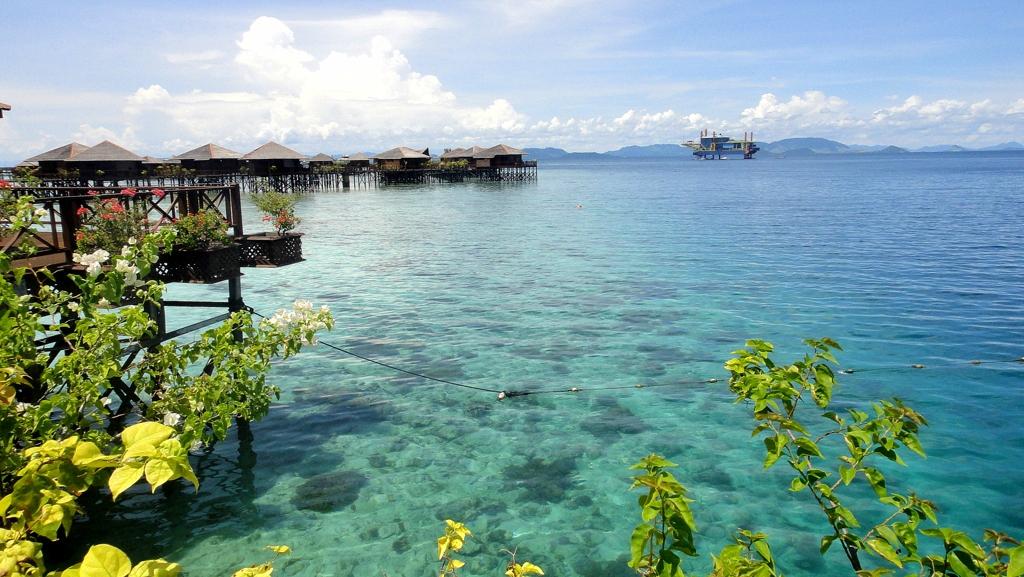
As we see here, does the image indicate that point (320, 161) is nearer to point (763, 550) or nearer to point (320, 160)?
point (320, 160)

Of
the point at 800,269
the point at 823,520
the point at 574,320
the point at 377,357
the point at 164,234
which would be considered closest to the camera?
the point at 164,234

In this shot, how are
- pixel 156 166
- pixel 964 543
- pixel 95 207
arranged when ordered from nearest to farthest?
pixel 964 543, pixel 95 207, pixel 156 166

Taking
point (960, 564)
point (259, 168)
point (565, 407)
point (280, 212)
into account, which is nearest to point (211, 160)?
point (259, 168)

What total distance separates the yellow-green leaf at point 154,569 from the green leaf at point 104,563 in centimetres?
4

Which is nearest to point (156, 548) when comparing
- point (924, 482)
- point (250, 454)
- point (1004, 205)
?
point (250, 454)

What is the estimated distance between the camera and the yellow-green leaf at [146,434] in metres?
2.83

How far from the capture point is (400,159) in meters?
81.4

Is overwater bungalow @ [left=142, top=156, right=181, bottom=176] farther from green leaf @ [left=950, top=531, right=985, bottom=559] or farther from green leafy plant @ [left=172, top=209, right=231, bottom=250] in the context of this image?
green leaf @ [left=950, top=531, right=985, bottom=559]

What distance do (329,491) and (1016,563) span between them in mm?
7305

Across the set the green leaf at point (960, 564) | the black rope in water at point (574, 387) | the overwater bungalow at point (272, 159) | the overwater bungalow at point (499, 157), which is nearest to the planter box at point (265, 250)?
the black rope in water at point (574, 387)

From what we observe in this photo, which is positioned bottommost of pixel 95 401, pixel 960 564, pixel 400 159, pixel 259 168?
pixel 95 401

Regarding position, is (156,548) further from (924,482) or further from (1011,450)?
(1011,450)

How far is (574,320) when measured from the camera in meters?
16.3

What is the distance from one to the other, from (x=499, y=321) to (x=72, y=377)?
11.4m
